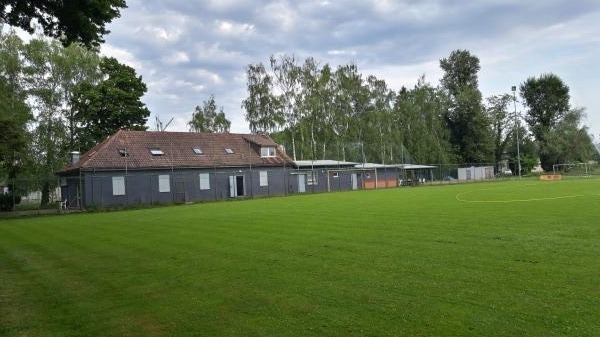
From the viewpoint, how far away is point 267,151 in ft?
155

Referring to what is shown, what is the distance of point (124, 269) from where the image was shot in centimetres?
953

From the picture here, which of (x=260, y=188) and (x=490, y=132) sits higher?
(x=490, y=132)

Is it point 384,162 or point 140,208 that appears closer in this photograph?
point 140,208

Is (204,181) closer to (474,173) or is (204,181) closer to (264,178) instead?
(264,178)

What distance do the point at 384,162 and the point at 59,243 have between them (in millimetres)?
50196

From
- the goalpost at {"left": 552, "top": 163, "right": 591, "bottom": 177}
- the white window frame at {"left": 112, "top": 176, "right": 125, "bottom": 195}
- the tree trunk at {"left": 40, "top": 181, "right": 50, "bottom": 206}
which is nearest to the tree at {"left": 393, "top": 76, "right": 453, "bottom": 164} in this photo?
the goalpost at {"left": 552, "top": 163, "right": 591, "bottom": 177}

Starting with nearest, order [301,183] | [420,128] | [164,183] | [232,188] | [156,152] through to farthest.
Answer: [164,183]
[156,152]
[232,188]
[301,183]
[420,128]

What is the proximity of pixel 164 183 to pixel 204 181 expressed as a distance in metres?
3.59

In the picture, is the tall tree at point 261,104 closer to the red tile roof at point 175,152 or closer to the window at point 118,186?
the red tile roof at point 175,152

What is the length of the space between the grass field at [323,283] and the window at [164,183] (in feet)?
81.9

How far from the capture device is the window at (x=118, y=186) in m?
36.3

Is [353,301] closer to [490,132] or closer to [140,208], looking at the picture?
[140,208]

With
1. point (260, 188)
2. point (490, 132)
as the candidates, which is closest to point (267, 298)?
point (260, 188)

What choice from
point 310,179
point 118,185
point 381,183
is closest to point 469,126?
point 381,183
